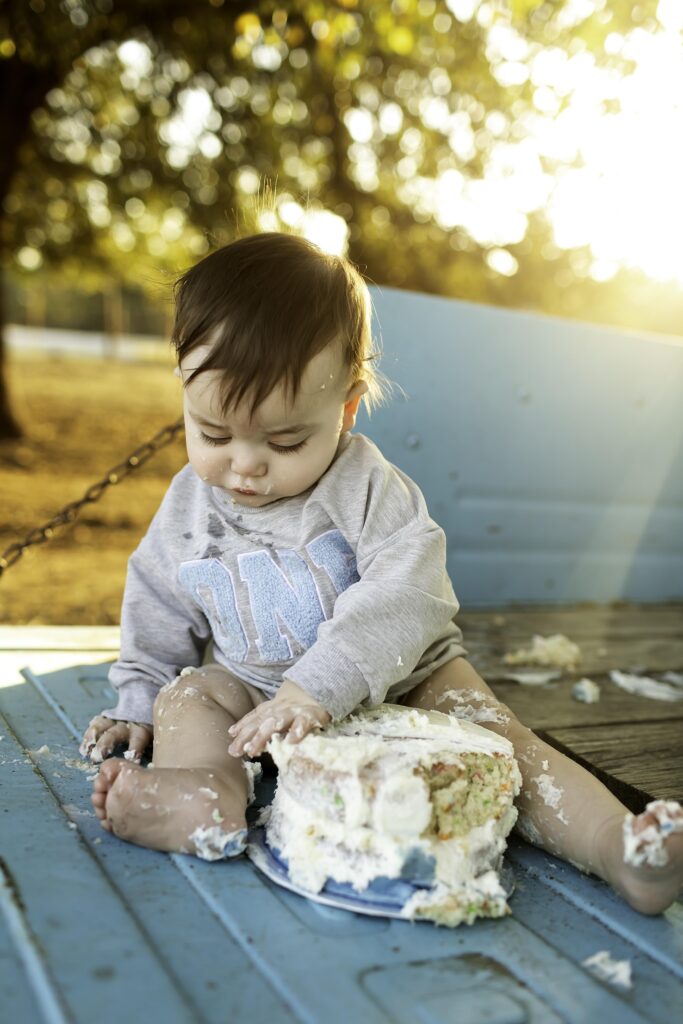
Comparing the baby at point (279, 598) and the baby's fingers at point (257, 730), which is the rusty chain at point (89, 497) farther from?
the baby's fingers at point (257, 730)

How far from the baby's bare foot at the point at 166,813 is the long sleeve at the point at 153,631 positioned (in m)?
0.47

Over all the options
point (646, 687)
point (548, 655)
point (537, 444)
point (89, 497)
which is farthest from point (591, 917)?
point (537, 444)

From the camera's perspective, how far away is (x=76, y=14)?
588 cm

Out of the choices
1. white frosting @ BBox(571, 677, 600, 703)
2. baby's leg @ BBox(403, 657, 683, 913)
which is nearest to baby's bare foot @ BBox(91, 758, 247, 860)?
baby's leg @ BBox(403, 657, 683, 913)

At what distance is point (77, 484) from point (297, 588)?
253 inches

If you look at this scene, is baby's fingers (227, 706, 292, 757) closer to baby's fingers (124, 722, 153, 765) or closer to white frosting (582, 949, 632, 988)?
baby's fingers (124, 722, 153, 765)

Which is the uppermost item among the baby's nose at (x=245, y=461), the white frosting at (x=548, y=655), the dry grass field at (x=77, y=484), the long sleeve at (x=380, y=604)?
the baby's nose at (x=245, y=461)

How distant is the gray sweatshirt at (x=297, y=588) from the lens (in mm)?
1648

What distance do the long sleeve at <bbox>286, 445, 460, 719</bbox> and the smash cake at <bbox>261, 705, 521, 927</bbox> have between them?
101mm

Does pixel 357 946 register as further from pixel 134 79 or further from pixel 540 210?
pixel 134 79

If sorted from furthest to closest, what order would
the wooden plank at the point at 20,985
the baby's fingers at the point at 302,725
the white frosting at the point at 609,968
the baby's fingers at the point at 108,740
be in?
1. the baby's fingers at the point at 108,740
2. the baby's fingers at the point at 302,725
3. the white frosting at the point at 609,968
4. the wooden plank at the point at 20,985

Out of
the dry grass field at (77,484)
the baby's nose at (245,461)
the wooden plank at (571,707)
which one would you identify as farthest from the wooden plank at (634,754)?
the dry grass field at (77,484)

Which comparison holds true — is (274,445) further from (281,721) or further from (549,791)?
(549,791)

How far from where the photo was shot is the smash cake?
136cm
